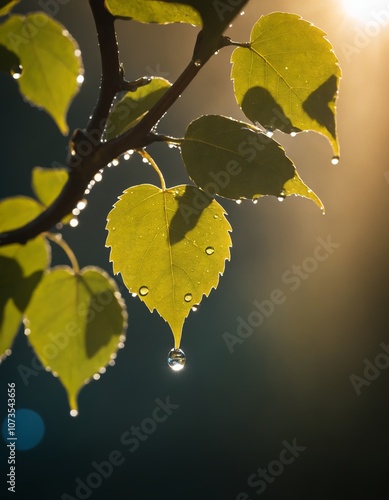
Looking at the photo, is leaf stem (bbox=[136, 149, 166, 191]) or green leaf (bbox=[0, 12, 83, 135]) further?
green leaf (bbox=[0, 12, 83, 135])

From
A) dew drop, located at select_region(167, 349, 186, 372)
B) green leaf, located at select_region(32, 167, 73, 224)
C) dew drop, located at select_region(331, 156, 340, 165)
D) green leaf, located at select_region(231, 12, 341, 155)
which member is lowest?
dew drop, located at select_region(167, 349, 186, 372)

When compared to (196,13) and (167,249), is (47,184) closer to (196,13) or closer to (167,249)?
(167,249)

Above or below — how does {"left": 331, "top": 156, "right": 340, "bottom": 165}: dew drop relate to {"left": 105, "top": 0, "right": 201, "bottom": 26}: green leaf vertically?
→ above

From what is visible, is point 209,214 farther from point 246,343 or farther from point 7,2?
point 246,343

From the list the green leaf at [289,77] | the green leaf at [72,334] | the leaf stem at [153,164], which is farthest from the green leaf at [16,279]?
the green leaf at [289,77]

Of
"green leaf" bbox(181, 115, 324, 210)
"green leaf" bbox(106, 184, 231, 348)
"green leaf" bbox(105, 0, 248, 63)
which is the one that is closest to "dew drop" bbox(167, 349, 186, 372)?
"green leaf" bbox(106, 184, 231, 348)

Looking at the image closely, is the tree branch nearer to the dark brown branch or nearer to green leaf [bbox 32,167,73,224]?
the dark brown branch
